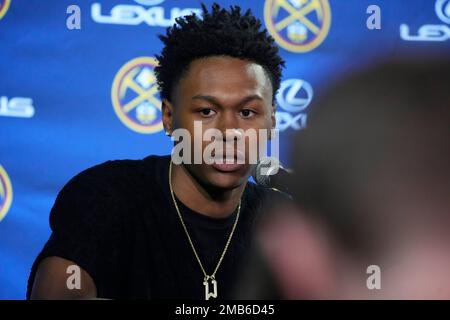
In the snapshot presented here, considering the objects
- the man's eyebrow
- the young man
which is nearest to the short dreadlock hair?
the young man

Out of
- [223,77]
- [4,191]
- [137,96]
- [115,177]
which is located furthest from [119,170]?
[4,191]

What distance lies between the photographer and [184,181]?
1.79 meters

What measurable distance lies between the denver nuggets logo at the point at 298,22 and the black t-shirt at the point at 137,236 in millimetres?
781

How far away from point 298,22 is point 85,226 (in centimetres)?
126

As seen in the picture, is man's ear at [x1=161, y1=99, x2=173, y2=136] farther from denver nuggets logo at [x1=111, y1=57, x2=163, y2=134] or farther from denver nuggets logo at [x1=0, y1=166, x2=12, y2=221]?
denver nuggets logo at [x1=0, y1=166, x2=12, y2=221]

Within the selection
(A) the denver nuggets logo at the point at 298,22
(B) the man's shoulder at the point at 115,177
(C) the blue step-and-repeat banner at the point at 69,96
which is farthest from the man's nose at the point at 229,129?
(A) the denver nuggets logo at the point at 298,22

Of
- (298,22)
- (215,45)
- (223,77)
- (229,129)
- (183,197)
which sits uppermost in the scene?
(298,22)

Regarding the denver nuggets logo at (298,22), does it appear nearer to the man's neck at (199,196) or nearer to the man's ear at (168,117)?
the man's ear at (168,117)

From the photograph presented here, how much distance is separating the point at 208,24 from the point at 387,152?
3.52ft

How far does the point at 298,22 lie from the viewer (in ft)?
7.59

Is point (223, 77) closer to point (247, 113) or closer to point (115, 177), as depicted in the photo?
point (247, 113)

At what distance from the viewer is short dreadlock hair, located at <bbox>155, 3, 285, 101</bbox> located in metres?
1.74

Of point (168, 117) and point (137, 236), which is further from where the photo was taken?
point (168, 117)
